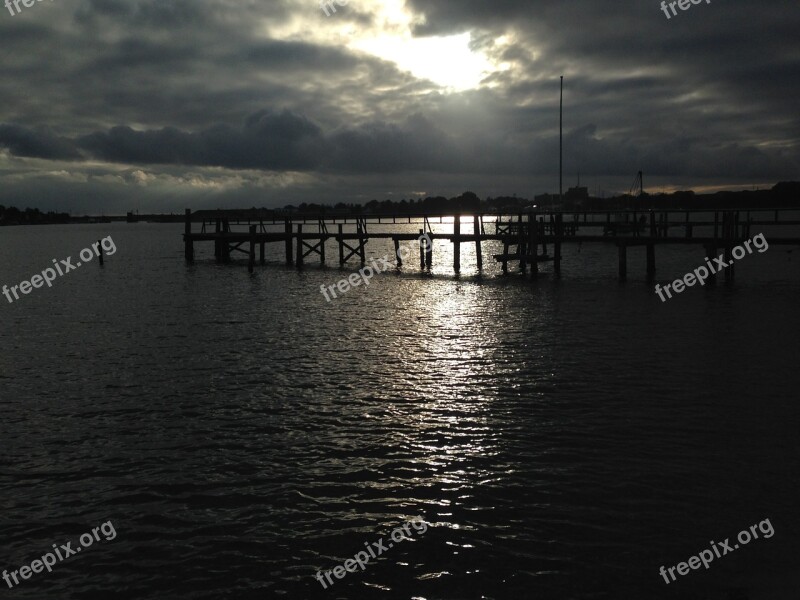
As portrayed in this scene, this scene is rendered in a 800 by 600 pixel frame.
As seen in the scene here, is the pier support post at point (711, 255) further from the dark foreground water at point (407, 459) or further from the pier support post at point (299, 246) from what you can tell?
the pier support post at point (299, 246)

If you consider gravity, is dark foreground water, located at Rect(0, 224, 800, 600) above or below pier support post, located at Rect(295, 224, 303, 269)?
below

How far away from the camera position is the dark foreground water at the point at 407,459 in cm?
705

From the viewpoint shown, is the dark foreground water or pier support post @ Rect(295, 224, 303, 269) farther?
pier support post @ Rect(295, 224, 303, 269)

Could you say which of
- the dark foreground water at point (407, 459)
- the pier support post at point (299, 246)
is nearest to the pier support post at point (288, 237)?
the pier support post at point (299, 246)

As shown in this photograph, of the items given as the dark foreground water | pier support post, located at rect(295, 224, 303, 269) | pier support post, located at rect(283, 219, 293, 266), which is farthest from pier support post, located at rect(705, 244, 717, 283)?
pier support post, located at rect(283, 219, 293, 266)

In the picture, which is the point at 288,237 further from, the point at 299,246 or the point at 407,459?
the point at 407,459

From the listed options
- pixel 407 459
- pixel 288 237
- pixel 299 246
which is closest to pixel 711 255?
pixel 407 459

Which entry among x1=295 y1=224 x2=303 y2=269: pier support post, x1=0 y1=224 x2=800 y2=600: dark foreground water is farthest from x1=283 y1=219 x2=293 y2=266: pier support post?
x1=0 y1=224 x2=800 y2=600: dark foreground water

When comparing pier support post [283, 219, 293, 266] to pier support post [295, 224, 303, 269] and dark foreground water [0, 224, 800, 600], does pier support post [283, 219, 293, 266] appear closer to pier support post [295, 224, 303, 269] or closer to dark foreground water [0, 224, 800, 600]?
pier support post [295, 224, 303, 269]

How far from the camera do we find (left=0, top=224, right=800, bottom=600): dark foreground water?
7051mm

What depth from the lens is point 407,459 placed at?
10164 millimetres

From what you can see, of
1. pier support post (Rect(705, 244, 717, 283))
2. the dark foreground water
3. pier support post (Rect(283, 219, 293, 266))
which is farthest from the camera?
pier support post (Rect(283, 219, 293, 266))

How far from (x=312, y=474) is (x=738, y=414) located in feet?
27.3

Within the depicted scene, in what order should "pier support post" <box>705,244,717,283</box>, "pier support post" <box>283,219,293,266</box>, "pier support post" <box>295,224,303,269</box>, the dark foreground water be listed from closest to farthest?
the dark foreground water, "pier support post" <box>705,244,717,283</box>, "pier support post" <box>295,224,303,269</box>, "pier support post" <box>283,219,293,266</box>
